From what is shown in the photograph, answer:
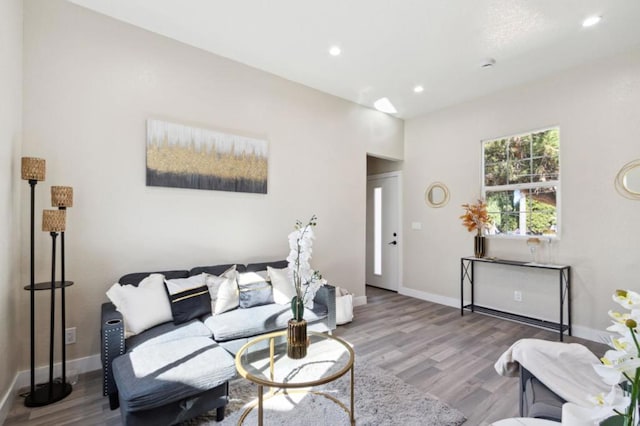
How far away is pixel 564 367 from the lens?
154cm

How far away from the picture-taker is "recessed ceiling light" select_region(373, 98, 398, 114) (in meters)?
4.67

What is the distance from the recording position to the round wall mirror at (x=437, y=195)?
4.90m

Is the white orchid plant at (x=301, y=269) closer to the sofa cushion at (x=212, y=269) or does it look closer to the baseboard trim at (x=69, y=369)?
the sofa cushion at (x=212, y=269)

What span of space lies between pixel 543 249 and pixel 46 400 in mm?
5129

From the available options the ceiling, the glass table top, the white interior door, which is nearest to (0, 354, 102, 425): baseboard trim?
the glass table top

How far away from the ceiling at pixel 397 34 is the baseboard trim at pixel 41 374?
3.04 m

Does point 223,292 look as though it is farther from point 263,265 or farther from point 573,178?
point 573,178

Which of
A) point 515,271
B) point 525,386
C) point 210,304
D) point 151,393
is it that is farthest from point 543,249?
point 151,393

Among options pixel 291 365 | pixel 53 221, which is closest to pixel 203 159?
pixel 53 221

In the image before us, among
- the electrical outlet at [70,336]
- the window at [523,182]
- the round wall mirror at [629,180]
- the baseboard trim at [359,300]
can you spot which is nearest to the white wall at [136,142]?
the electrical outlet at [70,336]

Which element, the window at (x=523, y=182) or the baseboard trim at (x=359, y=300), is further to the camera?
the baseboard trim at (x=359, y=300)

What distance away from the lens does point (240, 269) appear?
331 centimetres

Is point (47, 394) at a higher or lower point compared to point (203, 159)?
lower

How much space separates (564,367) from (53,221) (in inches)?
130
